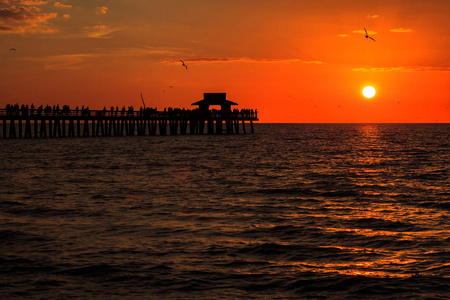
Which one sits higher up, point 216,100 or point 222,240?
point 216,100

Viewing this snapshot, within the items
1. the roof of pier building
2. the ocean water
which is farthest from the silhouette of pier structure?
the ocean water

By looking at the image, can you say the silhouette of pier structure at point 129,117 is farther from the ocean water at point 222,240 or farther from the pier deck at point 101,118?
the ocean water at point 222,240

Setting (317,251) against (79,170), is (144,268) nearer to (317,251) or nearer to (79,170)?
(317,251)

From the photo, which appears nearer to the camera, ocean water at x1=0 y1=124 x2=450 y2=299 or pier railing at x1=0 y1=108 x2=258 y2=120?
ocean water at x1=0 y1=124 x2=450 y2=299

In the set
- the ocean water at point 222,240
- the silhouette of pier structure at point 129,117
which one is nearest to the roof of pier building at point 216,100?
the silhouette of pier structure at point 129,117

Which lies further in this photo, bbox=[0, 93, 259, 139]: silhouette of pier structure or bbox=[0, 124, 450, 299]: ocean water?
bbox=[0, 93, 259, 139]: silhouette of pier structure

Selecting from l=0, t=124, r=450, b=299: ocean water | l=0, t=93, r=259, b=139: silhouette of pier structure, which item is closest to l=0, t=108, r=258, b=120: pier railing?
l=0, t=93, r=259, b=139: silhouette of pier structure

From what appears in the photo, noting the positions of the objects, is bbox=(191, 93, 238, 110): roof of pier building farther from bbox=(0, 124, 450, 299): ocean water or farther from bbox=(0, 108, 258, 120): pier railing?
bbox=(0, 124, 450, 299): ocean water

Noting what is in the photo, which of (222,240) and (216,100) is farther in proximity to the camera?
(216,100)

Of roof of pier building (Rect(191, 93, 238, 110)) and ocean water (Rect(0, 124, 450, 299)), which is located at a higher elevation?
roof of pier building (Rect(191, 93, 238, 110))

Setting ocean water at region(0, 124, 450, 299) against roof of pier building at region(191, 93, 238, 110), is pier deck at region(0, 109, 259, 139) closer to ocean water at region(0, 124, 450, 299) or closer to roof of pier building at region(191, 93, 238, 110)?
roof of pier building at region(191, 93, 238, 110)

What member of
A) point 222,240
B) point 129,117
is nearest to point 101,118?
point 129,117

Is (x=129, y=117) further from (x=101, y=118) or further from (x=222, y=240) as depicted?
(x=222, y=240)

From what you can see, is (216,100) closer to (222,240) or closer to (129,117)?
(129,117)
